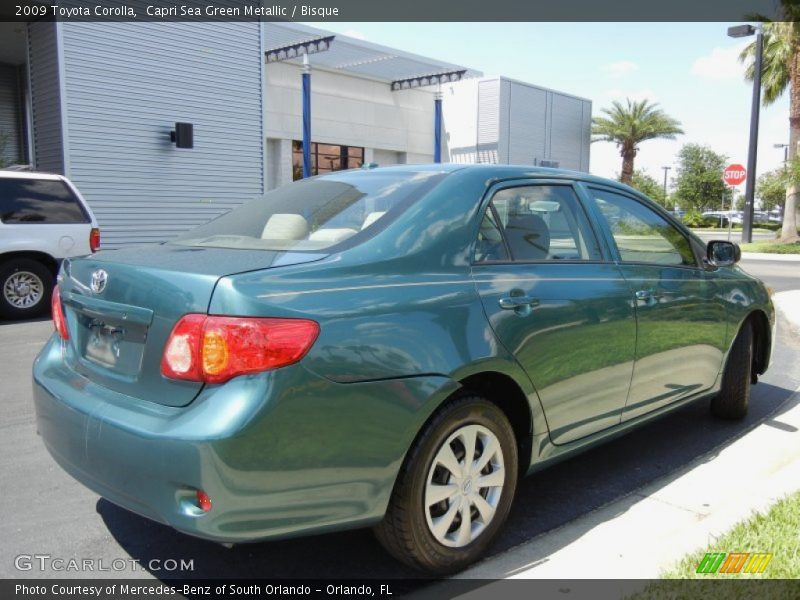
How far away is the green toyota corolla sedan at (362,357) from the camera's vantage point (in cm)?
231

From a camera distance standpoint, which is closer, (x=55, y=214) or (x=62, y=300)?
(x=62, y=300)

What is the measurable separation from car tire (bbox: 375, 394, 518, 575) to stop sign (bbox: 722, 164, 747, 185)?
23.7 m

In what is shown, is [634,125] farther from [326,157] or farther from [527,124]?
[326,157]

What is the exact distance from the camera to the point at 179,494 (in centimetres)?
232

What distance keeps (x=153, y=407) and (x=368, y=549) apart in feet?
4.03

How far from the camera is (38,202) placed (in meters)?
9.27

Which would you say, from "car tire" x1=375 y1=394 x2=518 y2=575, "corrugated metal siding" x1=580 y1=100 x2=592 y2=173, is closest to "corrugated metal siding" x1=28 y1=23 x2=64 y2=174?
"car tire" x1=375 y1=394 x2=518 y2=575

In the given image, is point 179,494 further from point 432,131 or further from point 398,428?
point 432,131

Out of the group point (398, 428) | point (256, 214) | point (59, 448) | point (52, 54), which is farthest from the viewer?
point (52, 54)

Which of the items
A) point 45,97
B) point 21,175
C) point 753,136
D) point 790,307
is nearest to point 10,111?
point 45,97

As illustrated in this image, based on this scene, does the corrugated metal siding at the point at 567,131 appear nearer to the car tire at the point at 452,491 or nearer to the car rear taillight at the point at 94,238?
the car rear taillight at the point at 94,238

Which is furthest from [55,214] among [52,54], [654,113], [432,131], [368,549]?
[654,113]

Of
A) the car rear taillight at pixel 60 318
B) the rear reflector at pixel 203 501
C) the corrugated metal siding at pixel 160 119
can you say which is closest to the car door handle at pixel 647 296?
the rear reflector at pixel 203 501

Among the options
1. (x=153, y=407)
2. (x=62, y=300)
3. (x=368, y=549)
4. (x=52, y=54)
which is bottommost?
(x=368, y=549)
